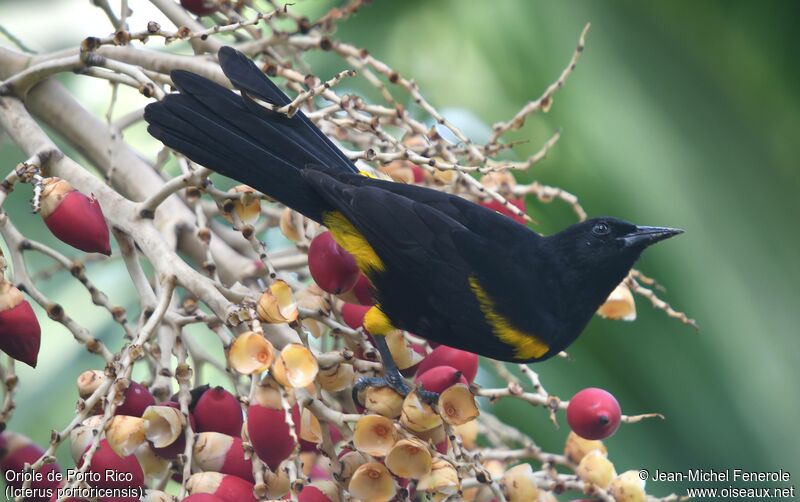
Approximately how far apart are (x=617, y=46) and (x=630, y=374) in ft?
3.07

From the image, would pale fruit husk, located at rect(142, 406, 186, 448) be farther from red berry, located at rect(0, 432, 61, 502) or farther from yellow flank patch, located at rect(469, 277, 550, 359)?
yellow flank patch, located at rect(469, 277, 550, 359)

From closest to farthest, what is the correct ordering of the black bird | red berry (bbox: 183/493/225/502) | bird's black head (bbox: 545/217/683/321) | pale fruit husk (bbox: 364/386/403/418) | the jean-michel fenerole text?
red berry (bbox: 183/493/225/502) → pale fruit husk (bbox: 364/386/403/418) → the black bird → bird's black head (bbox: 545/217/683/321) → the jean-michel fenerole text

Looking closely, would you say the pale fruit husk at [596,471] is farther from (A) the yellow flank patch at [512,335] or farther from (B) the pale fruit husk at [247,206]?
(B) the pale fruit husk at [247,206]

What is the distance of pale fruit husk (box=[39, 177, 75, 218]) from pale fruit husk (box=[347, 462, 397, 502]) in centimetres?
62

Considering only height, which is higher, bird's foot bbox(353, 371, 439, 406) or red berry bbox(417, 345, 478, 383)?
bird's foot bbox(353, 371, 439, 406)

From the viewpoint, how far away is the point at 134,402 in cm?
144

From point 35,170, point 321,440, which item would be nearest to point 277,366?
point 321,440

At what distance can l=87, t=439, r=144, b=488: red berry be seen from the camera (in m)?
1.39

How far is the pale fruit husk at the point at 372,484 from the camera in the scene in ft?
4.60

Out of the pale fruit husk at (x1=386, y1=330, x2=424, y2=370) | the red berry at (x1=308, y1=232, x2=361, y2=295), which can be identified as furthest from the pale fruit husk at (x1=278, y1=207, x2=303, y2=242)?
the pale fruit husk at (x1=386, y1=330, x2=424, y2=370)

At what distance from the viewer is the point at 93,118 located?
1.86 metres

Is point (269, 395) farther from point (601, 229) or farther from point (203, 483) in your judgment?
point (601, 229)

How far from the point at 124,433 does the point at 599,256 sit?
1082 millimetres

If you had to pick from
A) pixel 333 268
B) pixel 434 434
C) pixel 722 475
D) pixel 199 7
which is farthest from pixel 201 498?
pixel 722 475
